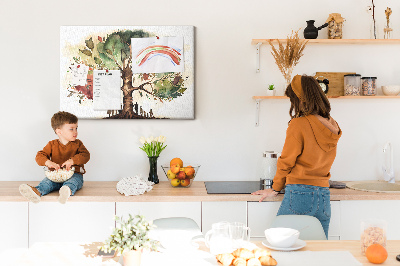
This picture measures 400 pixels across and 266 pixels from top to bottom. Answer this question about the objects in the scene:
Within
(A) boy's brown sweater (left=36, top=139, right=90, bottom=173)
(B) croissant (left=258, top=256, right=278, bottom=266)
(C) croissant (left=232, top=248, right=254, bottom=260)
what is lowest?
(B) croissant (left=258, top=256, right=278, bottom=266)

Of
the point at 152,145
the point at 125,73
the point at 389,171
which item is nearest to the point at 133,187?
the point at 152,145

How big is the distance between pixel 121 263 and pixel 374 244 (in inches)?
34.6

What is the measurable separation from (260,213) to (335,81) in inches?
47.7

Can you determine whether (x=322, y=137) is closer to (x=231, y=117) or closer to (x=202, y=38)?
(x=231, y=117)

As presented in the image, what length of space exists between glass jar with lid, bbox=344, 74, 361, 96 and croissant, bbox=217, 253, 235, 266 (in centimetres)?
207

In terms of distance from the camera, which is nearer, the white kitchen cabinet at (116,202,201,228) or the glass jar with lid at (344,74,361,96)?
the white kitchen cabinet at (116,202,201,228)

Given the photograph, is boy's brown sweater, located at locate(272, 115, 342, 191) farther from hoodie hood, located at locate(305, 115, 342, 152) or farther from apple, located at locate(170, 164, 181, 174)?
apple, located at locate(170, 164, 181, 174)

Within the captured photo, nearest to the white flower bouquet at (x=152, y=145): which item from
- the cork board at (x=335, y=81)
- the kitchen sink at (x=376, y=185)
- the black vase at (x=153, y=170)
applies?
the black vase at (x=153, y=170)

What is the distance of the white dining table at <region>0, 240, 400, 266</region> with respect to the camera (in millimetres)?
1527

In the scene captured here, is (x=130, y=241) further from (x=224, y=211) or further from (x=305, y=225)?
(x=224, y=211)

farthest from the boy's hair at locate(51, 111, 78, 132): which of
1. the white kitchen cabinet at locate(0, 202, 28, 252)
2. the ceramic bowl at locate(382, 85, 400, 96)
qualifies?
the ceramic bowl at locate(382, 85, 400, 96)

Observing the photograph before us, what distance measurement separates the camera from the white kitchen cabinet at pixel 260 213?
8.94 feet

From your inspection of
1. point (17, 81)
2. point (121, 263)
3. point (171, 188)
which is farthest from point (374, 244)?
point (17, 81)

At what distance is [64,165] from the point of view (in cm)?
296
